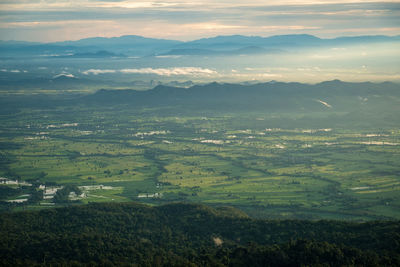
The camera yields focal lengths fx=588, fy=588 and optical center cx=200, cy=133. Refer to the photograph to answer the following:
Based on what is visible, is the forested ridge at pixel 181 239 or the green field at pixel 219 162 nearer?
the forested ridge at pixel 181 239

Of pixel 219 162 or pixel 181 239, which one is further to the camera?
pixel 219 162

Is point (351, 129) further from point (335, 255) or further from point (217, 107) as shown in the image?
point (335, 255)

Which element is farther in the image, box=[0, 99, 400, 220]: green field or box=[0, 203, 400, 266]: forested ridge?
box=[0, 99, 400, 220]: green field
